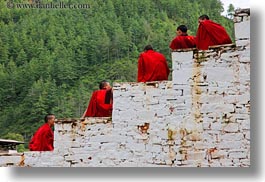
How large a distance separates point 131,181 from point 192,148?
773mm

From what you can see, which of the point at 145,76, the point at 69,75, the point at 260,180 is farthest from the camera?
the point at 69,75

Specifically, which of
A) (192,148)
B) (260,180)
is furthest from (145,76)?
(260,180)

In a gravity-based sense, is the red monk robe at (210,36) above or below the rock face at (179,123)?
above

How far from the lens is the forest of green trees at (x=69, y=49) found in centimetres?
1126

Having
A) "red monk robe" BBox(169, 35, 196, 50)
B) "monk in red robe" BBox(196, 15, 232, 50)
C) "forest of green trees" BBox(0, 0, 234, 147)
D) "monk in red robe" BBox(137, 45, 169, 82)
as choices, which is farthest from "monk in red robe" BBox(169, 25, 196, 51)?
"forest of green trees" BBox(0, 0, 234, 147)

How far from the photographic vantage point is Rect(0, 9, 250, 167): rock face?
31.4ft

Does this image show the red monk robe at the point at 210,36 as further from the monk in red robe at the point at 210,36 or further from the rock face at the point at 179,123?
the rock face at the point at 179,123

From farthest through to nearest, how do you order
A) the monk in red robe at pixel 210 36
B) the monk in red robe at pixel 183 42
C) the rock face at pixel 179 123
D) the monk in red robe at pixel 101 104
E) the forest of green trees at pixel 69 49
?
1. the forest of green trees at pixel 69 49
2. the monk in red robe at pixel 101 104
3. the monk in red robe at pixel 183 42
4. the monk in red robe at pixel 210 36
5. the rock face at pixel 179 123

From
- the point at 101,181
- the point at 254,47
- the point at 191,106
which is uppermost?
the point at 254,47

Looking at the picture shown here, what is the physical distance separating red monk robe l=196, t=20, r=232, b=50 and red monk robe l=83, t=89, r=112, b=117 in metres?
1.24

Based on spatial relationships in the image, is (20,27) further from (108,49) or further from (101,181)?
(101,181)

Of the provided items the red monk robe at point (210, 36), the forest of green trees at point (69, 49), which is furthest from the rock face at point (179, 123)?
the forest of green trees at point (69, 49)

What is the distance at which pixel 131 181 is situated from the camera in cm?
977

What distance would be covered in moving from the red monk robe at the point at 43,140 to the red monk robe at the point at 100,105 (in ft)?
1.79
